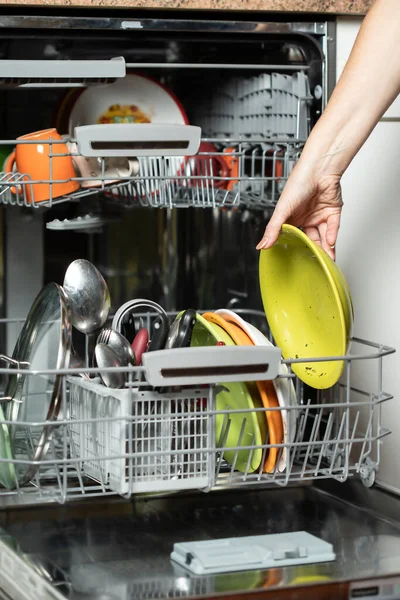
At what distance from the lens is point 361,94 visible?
1122 millimetres

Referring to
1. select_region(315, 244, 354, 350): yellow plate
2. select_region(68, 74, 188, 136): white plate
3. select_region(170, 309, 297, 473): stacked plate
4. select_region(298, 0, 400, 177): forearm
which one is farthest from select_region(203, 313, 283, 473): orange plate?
select_region(68, 74, 188, 136): white plate

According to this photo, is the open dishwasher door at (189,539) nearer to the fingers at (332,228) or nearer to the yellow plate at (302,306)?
the yellow plate at (302,306)

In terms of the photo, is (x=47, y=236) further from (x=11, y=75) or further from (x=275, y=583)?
(x=275, y=583)

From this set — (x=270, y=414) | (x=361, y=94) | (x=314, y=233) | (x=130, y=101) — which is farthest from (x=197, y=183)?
(x=270, y=414)

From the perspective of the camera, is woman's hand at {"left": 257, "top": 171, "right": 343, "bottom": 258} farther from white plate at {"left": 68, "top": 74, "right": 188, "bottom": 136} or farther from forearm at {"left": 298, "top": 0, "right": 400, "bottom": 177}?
white plate at {"left": 68, "top": 74, "right": 188, "bottom": 136}

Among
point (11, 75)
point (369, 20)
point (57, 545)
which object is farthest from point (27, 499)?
point (369, 20)

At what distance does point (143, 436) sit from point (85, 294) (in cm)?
24

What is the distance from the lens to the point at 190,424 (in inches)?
43.7

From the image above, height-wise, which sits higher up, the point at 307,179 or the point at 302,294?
the point at 307,179

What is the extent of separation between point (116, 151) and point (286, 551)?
0.49m

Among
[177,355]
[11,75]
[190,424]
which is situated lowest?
[190,424]

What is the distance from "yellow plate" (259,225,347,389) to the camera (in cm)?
114

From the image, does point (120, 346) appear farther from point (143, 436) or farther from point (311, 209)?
point (311, 209)

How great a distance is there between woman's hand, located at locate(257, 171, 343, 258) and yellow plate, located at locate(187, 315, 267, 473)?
0.45ft
